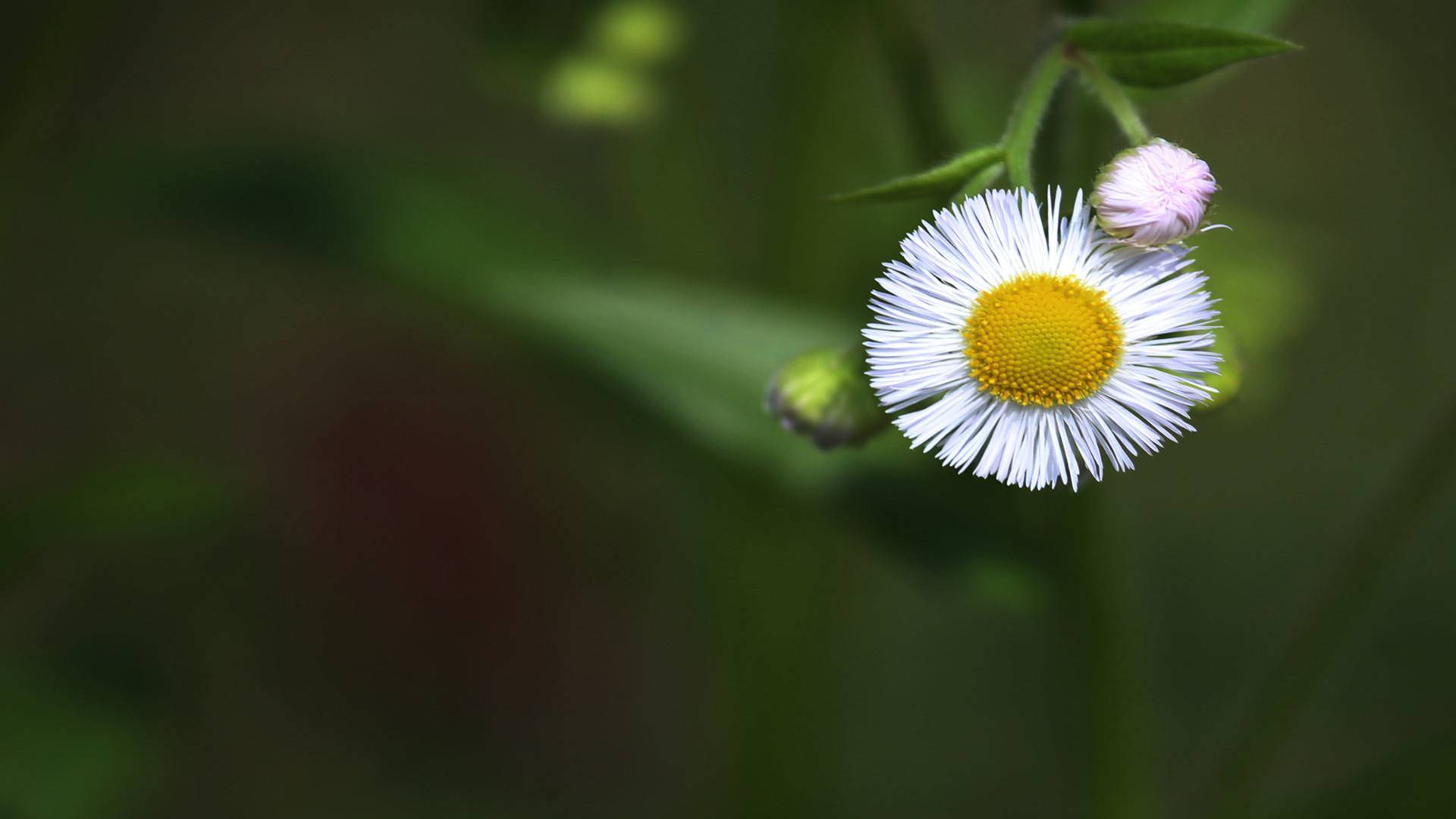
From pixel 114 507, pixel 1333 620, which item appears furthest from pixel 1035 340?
pixel 114 507

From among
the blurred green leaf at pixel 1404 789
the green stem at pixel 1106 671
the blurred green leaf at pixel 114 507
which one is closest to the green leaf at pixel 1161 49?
the green stem at pixel 1106 671

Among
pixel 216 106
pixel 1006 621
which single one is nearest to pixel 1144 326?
pixel 1006 621

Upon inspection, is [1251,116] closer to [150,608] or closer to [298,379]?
[298,379]

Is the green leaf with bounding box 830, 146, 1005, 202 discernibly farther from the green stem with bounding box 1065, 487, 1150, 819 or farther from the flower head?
the green stem with bounding box 1065, 487, 1150, 819

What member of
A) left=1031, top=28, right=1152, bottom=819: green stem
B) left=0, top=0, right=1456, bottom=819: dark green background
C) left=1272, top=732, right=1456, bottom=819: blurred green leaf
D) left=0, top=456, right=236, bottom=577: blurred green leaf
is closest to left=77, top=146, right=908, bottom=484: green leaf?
left=0, top=0, right=1456, bottom=819: dark green background

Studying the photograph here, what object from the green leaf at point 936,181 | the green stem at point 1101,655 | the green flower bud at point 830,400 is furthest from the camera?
the green stem at point 1101,655

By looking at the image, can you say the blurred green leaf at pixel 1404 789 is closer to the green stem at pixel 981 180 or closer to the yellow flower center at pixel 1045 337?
the yellow flower center at pixel 1045 337
